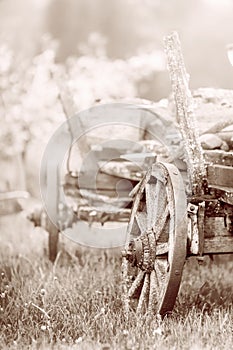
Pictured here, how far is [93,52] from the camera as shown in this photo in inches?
240

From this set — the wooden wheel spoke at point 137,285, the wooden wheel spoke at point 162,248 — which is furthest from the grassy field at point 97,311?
the wooden wheel spoke at point 162,248

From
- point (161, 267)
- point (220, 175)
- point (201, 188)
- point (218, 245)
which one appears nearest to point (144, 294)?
point (161, 267)

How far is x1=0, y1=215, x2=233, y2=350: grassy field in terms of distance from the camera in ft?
10.1

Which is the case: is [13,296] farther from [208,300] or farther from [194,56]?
[194,56]

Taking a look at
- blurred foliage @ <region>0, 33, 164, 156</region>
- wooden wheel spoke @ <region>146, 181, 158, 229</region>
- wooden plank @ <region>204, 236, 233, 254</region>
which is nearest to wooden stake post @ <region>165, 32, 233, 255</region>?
wooden plank @ <region>204, 236, 233, 254</region>

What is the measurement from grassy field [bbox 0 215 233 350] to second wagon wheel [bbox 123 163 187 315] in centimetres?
15

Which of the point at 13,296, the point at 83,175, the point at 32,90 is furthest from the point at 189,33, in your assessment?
the point at 13,296

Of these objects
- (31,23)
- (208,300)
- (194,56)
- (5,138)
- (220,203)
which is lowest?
(208,300)

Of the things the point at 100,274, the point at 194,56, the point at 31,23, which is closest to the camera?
the point at 100,274

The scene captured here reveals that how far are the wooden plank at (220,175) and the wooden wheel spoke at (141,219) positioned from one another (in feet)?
1.77

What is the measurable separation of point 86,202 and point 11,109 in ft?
8.48

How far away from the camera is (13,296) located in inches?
152

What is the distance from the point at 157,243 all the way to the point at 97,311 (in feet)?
2.14

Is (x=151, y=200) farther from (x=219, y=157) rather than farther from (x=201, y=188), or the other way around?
(x=219, y=157)
